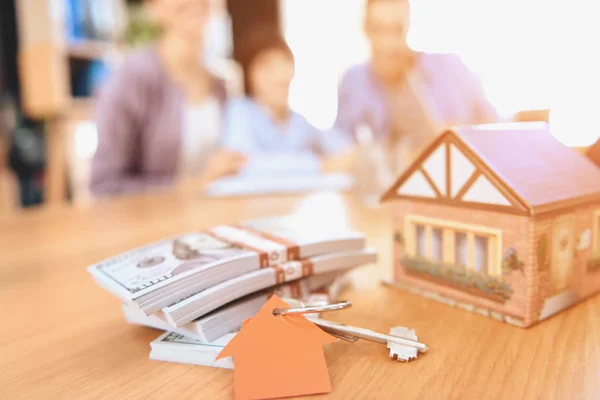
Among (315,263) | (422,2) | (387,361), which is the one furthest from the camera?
(422,2)

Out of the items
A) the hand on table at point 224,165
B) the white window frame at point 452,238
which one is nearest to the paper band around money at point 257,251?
the white window frame at point 452,238

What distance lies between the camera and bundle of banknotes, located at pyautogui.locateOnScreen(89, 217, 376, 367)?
46 cm

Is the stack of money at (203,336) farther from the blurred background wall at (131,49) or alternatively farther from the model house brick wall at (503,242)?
the blurred background wall at (131,49)

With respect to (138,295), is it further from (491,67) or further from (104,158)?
(491,67)

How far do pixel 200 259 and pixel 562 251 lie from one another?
0.40 meters

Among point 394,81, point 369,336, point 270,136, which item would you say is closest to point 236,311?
point 369,336

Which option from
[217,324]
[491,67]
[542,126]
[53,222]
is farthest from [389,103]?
[217,324]

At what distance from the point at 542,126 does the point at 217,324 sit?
473 millimetres

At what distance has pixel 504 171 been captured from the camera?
0.51m

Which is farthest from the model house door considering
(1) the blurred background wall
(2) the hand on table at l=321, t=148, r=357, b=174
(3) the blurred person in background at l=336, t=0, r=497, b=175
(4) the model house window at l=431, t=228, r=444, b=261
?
(1) the blurred background wall

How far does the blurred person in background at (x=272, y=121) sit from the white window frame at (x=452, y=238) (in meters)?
1.31

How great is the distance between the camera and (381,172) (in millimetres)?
1401

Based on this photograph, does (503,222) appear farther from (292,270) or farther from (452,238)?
(292,270)

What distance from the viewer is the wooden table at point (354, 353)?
395 millimetres
